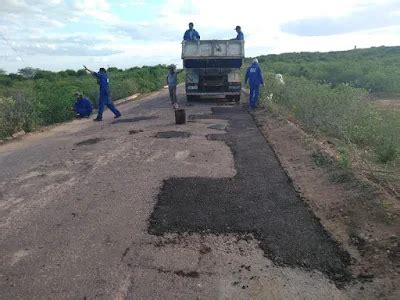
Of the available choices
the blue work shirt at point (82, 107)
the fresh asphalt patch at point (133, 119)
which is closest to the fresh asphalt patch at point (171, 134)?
the fresh asphalt patch at point (133, 119)

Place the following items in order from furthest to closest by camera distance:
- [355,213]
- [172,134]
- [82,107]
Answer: [82,107] < [172,134] < [355,213]

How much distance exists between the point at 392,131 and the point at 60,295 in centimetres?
658

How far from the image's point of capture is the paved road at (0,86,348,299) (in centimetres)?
400

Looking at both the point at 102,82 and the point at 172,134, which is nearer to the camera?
the point at 172,134

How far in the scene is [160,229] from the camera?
5184mm

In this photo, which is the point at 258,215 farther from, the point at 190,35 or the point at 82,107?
the point at 190,35

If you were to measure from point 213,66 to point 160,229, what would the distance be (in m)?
13.0

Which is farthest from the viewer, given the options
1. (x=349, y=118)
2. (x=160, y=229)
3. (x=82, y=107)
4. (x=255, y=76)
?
(x=82, y=107)

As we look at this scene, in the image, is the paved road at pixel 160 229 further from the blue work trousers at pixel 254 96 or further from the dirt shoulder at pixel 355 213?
the blue work trousers at pixel 254 96

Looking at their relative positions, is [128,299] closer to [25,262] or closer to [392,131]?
[25,262]

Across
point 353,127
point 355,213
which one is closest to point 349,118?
point 353,127

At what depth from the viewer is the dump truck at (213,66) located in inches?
675

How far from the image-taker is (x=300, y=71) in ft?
122

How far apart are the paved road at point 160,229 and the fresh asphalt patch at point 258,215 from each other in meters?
0.01
